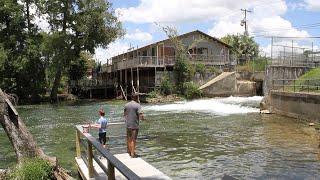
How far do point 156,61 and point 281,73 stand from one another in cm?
1785

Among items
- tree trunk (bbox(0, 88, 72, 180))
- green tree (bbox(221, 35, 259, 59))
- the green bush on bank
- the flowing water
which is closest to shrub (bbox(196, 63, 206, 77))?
the flowing water

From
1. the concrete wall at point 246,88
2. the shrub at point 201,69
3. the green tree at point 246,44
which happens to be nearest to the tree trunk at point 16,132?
the concrete wall at point 246,88

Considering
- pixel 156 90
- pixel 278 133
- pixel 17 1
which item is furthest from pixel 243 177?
pixel 17 1

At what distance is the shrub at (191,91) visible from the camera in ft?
168

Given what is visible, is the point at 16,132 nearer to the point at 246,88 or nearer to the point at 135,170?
the point at 135,170

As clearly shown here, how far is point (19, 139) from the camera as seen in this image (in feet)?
36.9

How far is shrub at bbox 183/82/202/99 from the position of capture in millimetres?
51312

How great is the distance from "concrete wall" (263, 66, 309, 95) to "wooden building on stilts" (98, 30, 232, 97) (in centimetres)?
1615

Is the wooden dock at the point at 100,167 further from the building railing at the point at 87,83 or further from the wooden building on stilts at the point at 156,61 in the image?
the building railing at the point at 87,83

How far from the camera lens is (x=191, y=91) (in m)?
51.3

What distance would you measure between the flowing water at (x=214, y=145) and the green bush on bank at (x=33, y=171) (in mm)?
2937

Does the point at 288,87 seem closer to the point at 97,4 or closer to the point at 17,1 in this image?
the point at 97,4

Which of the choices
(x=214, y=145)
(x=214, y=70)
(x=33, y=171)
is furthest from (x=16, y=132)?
(x=214, y=70)

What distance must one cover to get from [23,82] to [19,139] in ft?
152
